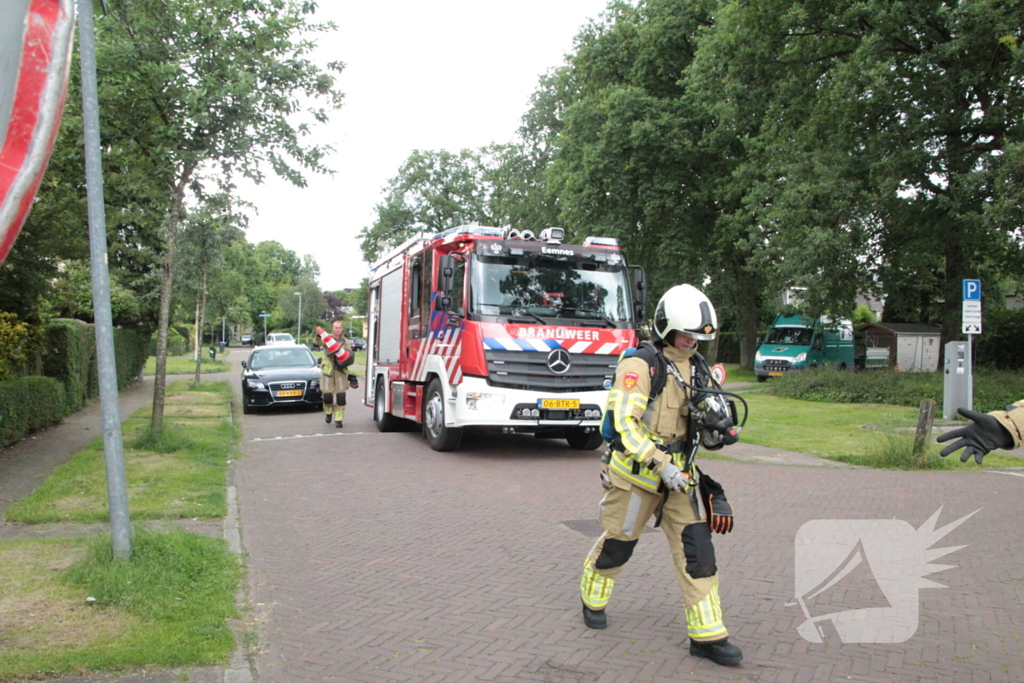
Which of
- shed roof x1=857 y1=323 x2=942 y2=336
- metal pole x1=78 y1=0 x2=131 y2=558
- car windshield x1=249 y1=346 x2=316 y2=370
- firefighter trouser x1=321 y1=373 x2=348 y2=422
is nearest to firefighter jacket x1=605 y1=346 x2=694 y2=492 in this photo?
metal pole x1=78 y1=0 x2=131 y2=558

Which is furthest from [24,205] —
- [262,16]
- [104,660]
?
[262,16]

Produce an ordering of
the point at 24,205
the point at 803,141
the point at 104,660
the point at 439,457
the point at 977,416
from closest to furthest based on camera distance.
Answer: the point at 24,205 → the point at 977,416 → the point at 104,660 → the point at 439,457 → the point at 803,141

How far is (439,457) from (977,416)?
8.27m

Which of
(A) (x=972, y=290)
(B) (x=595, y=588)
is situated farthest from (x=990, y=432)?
(A) (x=972, y=290)

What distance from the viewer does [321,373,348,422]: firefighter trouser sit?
49.2 ft

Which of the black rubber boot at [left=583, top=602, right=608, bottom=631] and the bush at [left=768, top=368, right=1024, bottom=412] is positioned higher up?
the bush at [left=768, top=368, right=1024, bottom=412]

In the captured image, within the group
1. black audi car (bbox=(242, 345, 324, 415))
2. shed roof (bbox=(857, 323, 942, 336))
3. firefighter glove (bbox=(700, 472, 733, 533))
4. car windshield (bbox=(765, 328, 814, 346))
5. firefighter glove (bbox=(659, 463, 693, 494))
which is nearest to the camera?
firefighter glove (bbox=(659, 463, 693, 494))

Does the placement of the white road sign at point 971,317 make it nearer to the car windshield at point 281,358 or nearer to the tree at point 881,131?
the tree at point 881,131

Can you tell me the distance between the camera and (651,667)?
4.16 m

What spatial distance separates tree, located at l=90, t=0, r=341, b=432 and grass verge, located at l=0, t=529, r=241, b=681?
5614mm

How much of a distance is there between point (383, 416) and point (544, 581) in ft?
29.9

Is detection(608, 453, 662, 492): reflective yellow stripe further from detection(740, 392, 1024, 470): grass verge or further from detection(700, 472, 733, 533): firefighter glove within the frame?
detection(740, 392, 1024, 470): grass verge

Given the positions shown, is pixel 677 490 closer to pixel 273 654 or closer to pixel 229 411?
pixel 273 654

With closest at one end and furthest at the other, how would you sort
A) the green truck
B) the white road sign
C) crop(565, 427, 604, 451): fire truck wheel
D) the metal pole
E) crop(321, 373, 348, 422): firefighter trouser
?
the metal pole, crop(565, 427, 604, 451): fire truck wheel, the white road sign, crop(321, 373, 348, 422): firefighter trouser, the green truck
